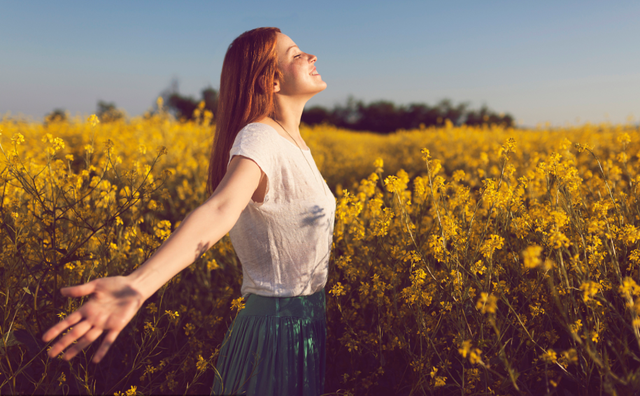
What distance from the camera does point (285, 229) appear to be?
125 centimetres

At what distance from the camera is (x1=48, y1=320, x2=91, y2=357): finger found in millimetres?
652

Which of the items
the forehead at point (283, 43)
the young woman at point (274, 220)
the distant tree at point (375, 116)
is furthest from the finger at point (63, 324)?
the distant tree at point (375, 116)

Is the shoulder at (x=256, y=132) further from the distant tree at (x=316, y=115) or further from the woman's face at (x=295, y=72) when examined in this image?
the distant tree at (x=316, y=115)

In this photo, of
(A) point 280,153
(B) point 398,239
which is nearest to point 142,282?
(A) point 280,153

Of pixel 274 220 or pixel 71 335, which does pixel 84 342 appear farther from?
pixel 274 220

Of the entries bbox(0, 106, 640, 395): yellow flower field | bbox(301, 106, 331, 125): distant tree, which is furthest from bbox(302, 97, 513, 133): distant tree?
bbox(0, 106, 640, 395): yellow flower field

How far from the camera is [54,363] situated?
1.69 m

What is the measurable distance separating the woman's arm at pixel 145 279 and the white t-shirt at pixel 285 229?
0.75ft

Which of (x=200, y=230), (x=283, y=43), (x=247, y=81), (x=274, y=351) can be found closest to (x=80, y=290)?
(x=200, y=230)

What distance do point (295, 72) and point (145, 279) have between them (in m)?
0.96

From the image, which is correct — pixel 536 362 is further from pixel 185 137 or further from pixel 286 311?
pixel 185 137

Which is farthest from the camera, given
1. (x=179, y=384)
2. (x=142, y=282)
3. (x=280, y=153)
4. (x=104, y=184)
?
(x=104, y=184)

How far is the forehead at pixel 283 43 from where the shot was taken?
142 cm

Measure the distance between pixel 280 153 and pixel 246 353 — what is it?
0.72 m
